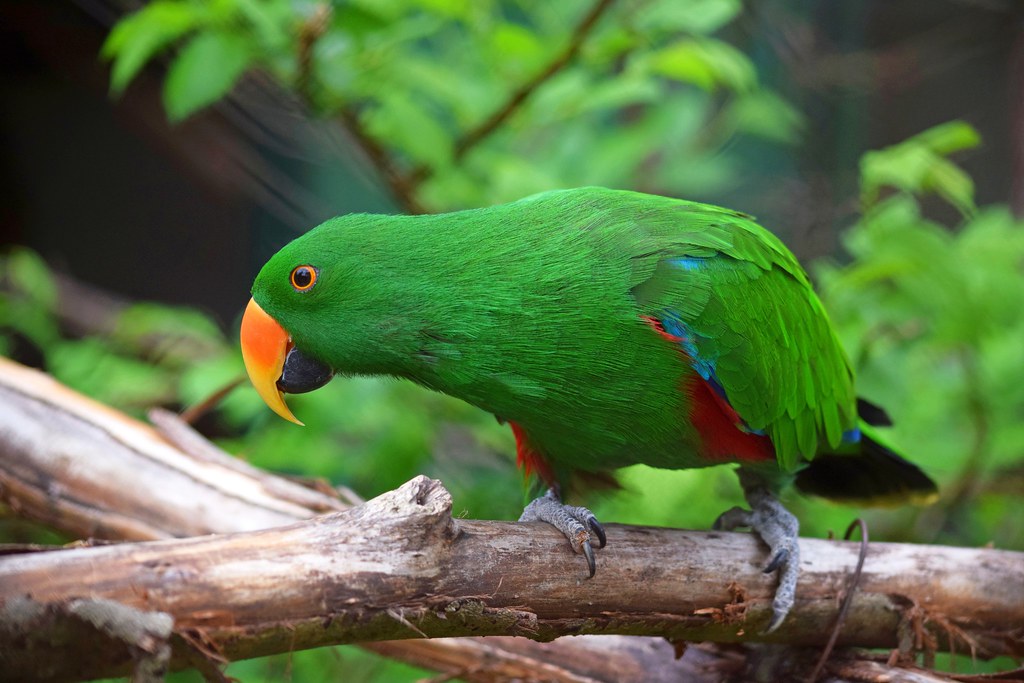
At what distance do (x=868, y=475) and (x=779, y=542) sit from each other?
0.68 m

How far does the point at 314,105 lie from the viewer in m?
3.25

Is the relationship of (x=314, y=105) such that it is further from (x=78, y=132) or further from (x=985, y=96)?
(x=985, y=96)

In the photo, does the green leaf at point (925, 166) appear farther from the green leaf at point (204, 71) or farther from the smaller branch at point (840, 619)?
the green leaf at point (204, 71)

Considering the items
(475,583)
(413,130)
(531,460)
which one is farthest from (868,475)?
(413,130)

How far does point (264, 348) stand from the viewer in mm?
1979

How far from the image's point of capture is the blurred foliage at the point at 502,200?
2926mm

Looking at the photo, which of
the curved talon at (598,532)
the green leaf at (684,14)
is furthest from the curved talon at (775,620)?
the green leaf at (684,14)

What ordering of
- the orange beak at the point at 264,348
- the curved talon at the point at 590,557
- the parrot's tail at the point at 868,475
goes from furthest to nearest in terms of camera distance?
1. the parrot's tail at the point at 868,475
2. the orange beak at the point at 264,348
3. the curved talon at the point at 590,557

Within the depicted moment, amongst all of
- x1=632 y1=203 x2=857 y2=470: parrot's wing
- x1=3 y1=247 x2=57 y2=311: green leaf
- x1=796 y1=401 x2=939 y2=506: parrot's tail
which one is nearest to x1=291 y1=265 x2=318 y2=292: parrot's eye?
x1=632 y1=203 x2=857 y2=470: parrot's wing

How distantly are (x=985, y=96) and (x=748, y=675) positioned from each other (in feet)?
18.2

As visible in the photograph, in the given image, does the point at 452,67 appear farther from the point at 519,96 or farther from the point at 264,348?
the point at 264,348

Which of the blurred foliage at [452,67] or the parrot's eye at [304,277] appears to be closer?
the parrot's eye at [304,277]

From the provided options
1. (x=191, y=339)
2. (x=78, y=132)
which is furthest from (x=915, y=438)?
(x=78, y=132)

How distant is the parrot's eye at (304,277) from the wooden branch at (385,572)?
527 millimetres
